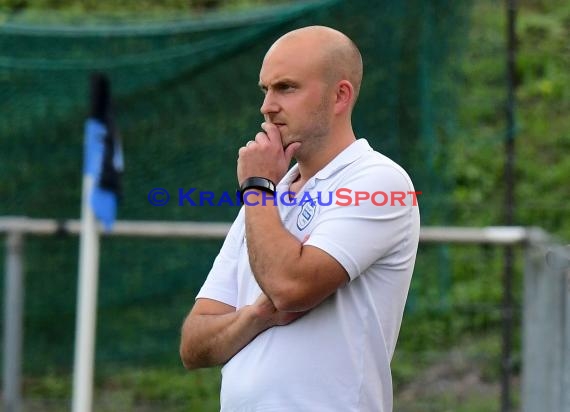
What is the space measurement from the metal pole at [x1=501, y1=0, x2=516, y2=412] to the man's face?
11.8ft

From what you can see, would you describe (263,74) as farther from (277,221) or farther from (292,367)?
(292,367)

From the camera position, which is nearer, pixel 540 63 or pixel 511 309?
pixel 511 309

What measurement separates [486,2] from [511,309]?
6.05 ft

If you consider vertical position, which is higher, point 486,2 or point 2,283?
point 486,2

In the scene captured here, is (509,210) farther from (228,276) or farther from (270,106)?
(270,106)

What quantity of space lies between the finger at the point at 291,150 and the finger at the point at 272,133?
0.10 feet

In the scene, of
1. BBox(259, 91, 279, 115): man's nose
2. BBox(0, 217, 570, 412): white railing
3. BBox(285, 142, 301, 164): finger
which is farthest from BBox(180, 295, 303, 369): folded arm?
BBox(0, 217, 570, 412): white railing

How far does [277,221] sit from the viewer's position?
9.52 feet

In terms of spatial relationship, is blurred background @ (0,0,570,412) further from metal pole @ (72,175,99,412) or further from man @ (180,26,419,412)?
man @ (180,26,419,412)

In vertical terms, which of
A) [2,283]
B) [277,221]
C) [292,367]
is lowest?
[292,367]

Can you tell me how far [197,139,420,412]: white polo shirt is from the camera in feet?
9.53

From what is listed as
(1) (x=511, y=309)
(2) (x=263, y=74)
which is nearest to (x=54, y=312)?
(1) (x=511, y=309)

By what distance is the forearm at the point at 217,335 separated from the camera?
9.87 feet

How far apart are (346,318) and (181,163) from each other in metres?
3.59
